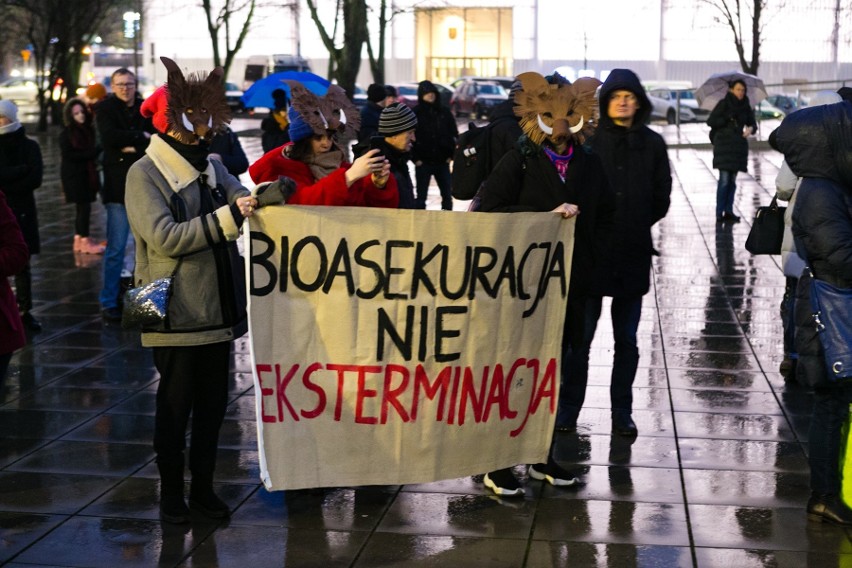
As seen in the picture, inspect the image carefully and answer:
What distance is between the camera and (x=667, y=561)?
5152 mm

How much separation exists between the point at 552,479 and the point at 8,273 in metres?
2.66

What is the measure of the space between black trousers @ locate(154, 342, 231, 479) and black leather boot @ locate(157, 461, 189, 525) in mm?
22

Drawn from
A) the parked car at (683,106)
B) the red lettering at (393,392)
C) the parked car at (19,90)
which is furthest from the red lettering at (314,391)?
the parked car at (19,90)

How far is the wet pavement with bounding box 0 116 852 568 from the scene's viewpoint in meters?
5.28

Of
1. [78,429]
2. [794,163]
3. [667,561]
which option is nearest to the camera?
[667,561]

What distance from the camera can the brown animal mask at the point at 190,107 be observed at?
17.9ft

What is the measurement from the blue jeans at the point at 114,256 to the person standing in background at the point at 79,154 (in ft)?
7.61

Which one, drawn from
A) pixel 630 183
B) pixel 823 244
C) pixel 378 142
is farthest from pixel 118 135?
pixel 823 244

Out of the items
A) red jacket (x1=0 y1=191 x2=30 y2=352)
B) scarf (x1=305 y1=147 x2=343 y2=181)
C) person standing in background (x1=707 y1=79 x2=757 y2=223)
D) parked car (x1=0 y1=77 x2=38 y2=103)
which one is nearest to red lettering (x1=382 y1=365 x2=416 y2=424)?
scarf (x1=305 y1=147 x2=343 y2=181)

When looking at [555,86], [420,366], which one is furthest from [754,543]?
[555,86]

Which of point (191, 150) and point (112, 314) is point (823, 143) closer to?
point (191, 150)

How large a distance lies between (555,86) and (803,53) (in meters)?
63.1

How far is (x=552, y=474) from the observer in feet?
20.1

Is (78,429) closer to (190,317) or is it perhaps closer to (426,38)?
(190,317)
